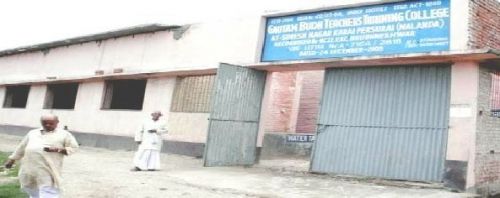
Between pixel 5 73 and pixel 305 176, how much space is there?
684 inches

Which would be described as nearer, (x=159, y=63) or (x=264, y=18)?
(x=264, y=18)

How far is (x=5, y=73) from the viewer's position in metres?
21.4

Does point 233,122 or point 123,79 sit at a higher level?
point 123,79

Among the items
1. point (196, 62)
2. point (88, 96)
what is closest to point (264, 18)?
point (196, 62)

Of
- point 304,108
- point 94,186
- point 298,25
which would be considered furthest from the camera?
point 304,108

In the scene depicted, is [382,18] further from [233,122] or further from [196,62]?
[196,62]

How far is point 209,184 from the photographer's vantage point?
25.4 feet

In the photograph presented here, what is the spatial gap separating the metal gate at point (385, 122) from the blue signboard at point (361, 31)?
0.49m

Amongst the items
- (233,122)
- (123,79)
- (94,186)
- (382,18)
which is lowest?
(94,186)

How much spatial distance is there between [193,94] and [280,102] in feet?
14.7

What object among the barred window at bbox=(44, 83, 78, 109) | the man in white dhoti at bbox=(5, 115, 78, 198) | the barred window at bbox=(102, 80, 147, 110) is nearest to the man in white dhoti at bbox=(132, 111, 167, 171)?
the man in white dhoti at bbox=(5, 115, 78, 198)

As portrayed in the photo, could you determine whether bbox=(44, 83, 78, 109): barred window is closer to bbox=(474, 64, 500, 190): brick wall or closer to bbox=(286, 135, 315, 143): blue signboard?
bbox=(286, 135, 315, 143): blue signboard

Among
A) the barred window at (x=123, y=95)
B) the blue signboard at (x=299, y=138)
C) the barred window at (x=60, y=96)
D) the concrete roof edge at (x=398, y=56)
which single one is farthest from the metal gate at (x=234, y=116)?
the barred window at (x=60, y=96)

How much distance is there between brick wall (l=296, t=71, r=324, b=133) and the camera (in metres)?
16.8
